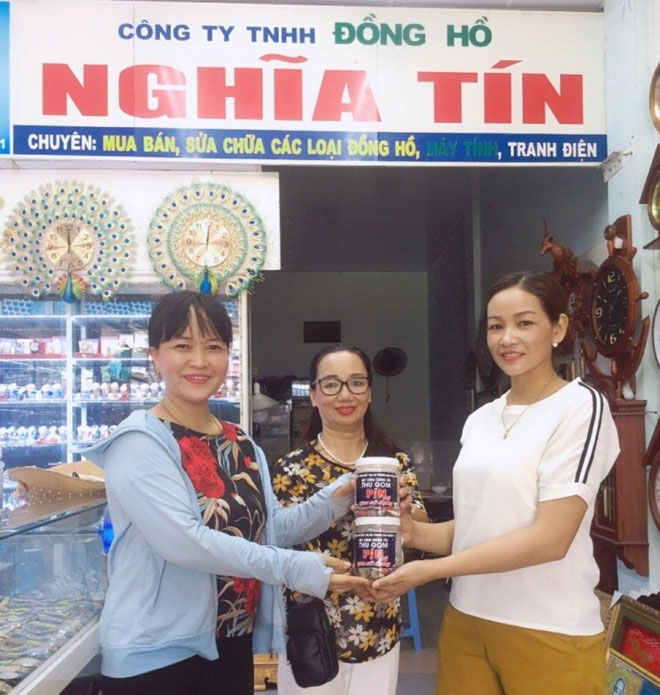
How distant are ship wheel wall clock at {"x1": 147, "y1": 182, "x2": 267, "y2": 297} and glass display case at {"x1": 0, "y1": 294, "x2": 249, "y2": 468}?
32 cm

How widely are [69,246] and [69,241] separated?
0.09 feet

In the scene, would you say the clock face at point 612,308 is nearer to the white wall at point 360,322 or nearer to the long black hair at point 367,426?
the long black hair at point 367,426

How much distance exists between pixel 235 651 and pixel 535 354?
1.02 meters

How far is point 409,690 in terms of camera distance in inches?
161

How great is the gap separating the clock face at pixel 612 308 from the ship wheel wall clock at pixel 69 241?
247cm

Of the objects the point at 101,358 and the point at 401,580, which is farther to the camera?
the point at 101,358

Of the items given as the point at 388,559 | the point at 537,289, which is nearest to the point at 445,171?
the point at 537,289

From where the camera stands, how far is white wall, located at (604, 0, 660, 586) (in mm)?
3486

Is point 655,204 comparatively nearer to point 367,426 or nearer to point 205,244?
point 367,426

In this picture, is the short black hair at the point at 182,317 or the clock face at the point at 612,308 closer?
the short black hair at the point at 182,317

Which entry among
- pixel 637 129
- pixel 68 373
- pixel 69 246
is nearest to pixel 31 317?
pixel 68 373

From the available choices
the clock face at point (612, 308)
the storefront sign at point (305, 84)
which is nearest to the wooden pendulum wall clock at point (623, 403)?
the clock face at point (612, 308)

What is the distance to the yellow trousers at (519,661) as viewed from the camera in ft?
5.71

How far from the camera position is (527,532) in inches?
69.1
